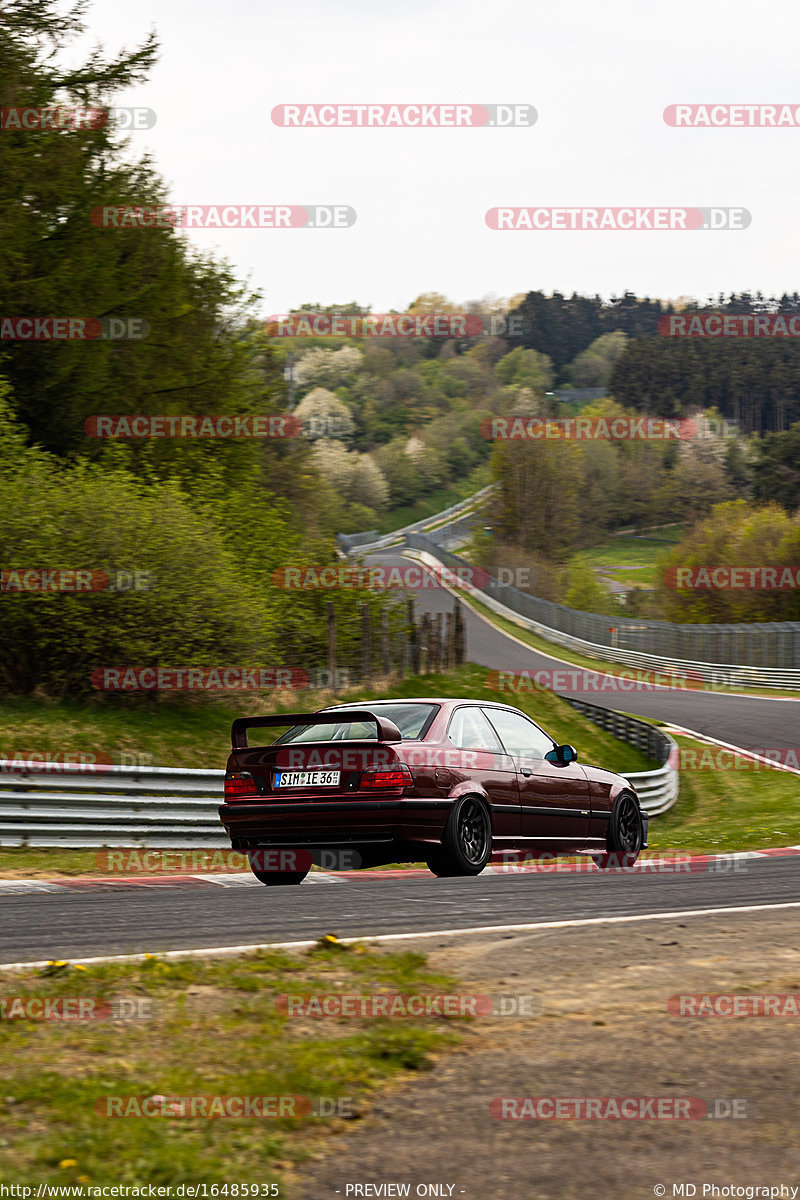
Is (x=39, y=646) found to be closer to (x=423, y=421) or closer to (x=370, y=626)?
(x=370, y=626)

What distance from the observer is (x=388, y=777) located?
9.11 metres

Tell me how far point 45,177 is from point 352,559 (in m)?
10.6

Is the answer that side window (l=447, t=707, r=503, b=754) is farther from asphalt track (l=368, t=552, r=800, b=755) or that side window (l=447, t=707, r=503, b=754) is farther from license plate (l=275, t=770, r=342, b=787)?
asphalt track (l=368, t=552, r=800, b=755)

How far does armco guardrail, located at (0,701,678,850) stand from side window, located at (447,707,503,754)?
391 cm

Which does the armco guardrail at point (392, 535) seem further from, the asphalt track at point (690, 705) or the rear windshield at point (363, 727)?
the rear windshield at point (363, 727)

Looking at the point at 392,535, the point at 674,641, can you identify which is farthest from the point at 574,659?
the point at 392,535

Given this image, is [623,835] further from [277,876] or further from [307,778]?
[307,778]

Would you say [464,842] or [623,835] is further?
[623,835]

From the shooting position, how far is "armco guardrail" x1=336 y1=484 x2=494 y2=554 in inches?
4203

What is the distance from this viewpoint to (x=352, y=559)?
30.2 m

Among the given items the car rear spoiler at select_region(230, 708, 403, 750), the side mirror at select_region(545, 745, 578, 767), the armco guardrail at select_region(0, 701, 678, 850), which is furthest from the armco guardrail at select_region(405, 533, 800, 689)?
the car rear spoiler at select_region(230, 708, 403, 750)

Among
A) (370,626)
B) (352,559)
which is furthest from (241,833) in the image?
(352,559)

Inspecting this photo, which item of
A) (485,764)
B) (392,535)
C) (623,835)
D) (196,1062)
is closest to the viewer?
(196,1062)

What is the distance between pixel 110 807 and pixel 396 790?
4470 millimetres
